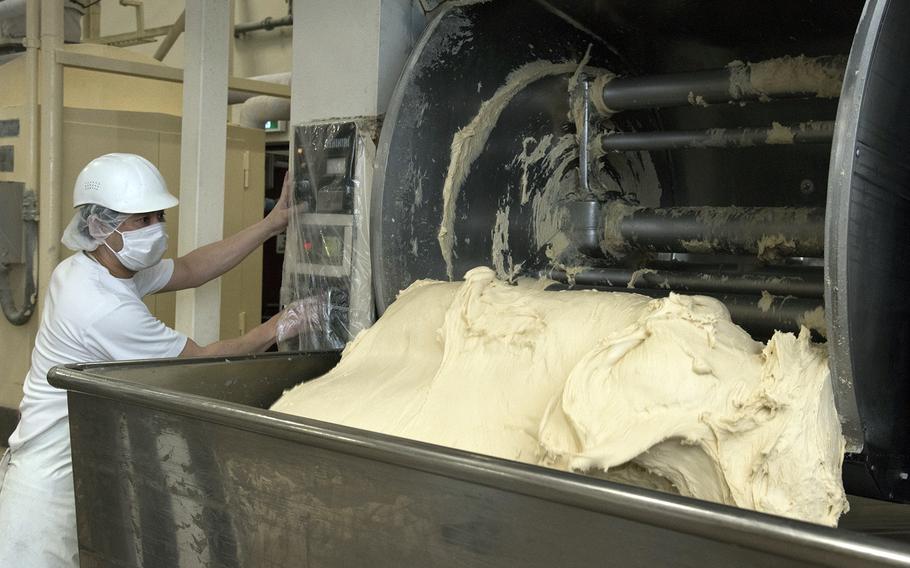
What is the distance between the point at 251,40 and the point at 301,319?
401cm

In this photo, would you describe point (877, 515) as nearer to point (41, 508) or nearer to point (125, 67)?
point (41, 508)

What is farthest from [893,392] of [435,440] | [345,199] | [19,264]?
[19,264]

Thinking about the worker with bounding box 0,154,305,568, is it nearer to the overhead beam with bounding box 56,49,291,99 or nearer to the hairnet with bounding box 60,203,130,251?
the hairnet with bounding box 60,203,130,251

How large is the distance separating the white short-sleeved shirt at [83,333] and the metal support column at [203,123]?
0.34 m

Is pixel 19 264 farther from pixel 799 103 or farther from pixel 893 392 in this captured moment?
pixel 893 392

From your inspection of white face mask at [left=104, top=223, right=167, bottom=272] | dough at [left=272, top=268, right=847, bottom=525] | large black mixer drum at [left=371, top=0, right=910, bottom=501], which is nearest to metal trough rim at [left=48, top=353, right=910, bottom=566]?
dough at [left=272, top=268, right=847, bottom=525]

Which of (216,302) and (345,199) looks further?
(216,302)

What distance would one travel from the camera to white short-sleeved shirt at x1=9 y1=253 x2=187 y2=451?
68.1 inches

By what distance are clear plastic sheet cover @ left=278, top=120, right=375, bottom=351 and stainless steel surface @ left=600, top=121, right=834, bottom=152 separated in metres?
0.49

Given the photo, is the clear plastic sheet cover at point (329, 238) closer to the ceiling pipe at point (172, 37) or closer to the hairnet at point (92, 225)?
the hairnet at point (92, 225)

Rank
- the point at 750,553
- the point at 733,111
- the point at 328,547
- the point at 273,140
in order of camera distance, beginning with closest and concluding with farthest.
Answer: the point at 750,553
the point at 328,547
the point at 733,111
the point at 273,140

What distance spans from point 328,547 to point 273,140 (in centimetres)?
363

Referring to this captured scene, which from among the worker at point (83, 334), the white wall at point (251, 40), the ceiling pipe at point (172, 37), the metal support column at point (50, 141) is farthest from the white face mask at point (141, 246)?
the white wall at point (251, 40)

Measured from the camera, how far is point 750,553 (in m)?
0.65
